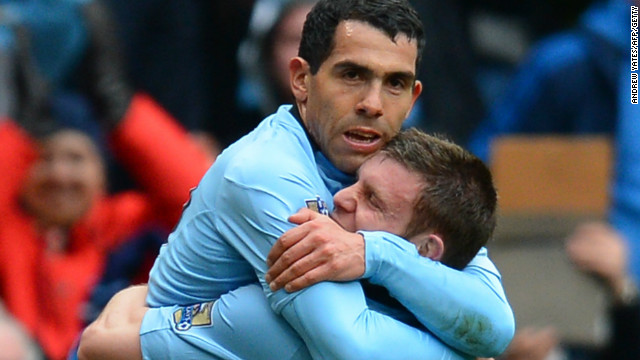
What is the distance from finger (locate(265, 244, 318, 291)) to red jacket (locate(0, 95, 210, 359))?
2.33 meters

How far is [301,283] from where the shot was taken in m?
3.52

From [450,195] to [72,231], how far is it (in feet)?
8.22

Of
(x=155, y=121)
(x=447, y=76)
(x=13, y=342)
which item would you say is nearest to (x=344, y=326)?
(x=13, y=342)

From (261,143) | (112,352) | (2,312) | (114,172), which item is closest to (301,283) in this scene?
(261,143)

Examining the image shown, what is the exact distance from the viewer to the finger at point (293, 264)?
3.52 meters

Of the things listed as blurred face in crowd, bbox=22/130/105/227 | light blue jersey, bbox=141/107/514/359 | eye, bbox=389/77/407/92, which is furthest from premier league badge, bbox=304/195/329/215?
blurred face in crowd, bbox=22/130/105/227

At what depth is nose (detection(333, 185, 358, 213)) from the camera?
3.73m

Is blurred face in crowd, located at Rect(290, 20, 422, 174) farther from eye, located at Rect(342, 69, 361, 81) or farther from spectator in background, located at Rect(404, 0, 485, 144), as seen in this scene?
spectator in background, located at Rect(404, 0, 485, 144)

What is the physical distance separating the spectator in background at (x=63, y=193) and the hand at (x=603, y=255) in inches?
57.0

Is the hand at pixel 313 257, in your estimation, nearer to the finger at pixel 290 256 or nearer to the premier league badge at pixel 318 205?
the finger at pixel 290 256

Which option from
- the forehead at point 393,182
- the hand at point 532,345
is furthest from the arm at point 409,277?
the hand at point 532,345

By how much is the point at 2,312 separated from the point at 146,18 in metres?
1.82

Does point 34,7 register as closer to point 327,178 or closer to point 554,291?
point 554,291

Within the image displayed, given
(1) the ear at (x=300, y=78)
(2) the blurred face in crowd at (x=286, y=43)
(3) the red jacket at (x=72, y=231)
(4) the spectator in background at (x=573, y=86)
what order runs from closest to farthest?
(1) the ear at (x=300, y=78)
(3) the red jacket at (x=72, y=231)
(4) the spectator in background at (x=573, y=86)
(2) the blurred face in crowd at (x=286, y=43)
